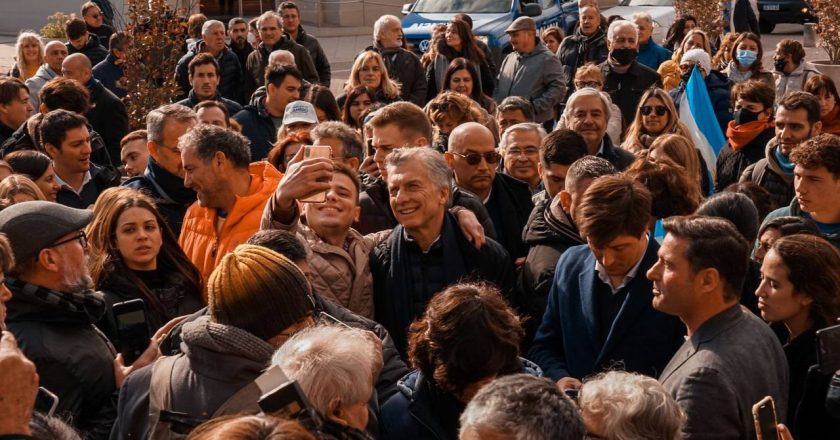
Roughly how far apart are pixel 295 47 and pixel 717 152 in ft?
19.5

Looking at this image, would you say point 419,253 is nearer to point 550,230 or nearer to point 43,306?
point 550,230

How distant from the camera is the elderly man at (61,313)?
175 inches

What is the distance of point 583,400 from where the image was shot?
374 cm

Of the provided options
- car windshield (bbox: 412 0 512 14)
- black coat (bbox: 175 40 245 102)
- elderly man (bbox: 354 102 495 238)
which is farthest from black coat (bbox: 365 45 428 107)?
elderly man (bbox: 354 102 495 238)

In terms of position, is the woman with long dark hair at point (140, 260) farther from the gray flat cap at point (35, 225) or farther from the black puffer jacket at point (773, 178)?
the black puffer jacket at point (773, 178)

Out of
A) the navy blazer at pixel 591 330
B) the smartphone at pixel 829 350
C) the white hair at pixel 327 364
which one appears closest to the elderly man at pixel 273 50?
the navy blazer at pixel 591 330

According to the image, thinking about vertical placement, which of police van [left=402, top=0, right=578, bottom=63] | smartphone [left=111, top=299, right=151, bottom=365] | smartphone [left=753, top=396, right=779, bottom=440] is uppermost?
smartphone [left=753, top=396, right=779, bottom=440]

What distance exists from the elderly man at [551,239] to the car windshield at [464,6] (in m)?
12.7

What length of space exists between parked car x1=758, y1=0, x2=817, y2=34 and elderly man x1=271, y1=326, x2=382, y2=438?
2543 cm

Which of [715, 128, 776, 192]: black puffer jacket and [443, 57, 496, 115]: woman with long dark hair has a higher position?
[443, 57, 496, 115]: woman with long dark hair

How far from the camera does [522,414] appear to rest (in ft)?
10.7

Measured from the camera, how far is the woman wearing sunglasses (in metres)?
9.00

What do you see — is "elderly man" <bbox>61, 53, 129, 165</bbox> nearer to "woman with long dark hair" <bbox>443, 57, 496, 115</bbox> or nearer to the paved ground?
"woman with long dark hair" <bbox>443, 57, 496, 115</bbox>

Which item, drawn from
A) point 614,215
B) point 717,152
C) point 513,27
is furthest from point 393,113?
point 513,27
